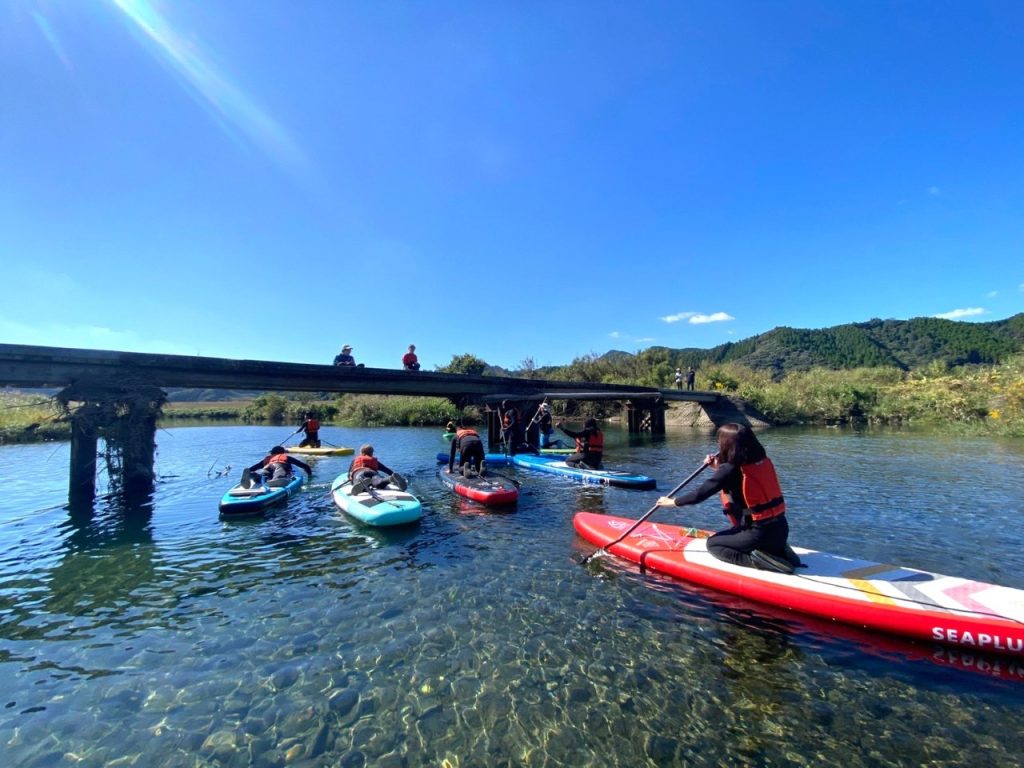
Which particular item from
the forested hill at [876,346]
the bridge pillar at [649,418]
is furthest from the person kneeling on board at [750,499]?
the forested hill at [876,346]

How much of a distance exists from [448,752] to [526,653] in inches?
61.2

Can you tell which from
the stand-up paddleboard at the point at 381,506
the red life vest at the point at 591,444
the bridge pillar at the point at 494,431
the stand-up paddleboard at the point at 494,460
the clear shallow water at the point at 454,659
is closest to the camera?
the clear shallow water at the point at 454,659

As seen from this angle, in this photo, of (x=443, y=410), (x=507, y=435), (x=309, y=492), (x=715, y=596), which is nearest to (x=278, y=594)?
(x=715, y=596)

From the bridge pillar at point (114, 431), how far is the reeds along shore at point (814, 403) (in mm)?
12616

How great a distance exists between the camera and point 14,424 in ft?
92.3

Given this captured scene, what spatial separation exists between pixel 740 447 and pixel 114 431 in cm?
1487

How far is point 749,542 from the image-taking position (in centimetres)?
675

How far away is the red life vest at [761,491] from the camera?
6.42m

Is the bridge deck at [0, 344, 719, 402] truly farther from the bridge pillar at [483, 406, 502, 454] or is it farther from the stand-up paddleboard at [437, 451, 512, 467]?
the stand-up paddleboard at [437, 451, 512, 467]

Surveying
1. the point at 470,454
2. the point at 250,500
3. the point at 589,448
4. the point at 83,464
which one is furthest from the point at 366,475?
the point at 83,464

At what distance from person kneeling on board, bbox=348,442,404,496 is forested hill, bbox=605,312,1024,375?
74704 millimetres

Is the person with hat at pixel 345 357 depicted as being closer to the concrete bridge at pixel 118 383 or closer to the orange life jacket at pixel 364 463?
the concrete bridge at pixel 118 383

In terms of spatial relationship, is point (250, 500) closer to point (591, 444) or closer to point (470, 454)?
point (470, 454)

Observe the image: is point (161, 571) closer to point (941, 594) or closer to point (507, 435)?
point (941, 594)
